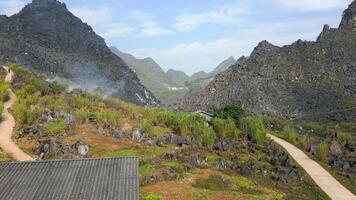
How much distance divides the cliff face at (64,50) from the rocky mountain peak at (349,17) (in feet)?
174

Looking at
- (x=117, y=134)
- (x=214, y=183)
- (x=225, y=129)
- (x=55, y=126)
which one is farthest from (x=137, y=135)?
(x=214, y=183)

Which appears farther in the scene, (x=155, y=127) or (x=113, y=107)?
(x=113, y=107)

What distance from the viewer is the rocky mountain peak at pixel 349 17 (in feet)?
384

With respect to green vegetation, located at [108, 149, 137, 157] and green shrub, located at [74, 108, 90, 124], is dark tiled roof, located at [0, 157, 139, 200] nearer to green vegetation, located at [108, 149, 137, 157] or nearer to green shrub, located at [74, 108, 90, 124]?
green vegetation, located at [108, 149, 137, 157]

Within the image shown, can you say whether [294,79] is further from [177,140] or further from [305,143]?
[177,140]

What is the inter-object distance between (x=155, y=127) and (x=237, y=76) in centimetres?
6453

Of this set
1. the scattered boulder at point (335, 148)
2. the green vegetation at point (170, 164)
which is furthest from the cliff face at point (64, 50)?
the green vegetation at point (170, 164)

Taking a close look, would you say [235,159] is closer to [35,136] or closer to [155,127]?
[155,127]

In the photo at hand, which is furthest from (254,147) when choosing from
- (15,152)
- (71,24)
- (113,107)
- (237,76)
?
(71,24)

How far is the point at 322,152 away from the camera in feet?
152

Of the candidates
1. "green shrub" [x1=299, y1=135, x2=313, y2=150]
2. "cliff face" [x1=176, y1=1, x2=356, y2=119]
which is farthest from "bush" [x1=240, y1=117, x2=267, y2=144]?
→ "cliff face" [x1=176, y1=1, x2=356, y2=119]

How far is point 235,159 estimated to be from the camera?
139 feet

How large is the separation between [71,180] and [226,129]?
34.0 metres

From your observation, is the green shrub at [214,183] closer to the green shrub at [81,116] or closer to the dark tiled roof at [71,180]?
the dark tiled roof at [71,180]
